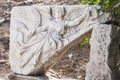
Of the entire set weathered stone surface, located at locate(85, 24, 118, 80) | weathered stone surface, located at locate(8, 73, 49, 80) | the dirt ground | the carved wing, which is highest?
the carved wing

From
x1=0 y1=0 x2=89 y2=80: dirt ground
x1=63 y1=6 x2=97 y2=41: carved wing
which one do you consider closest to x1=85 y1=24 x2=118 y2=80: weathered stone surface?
x1=63 y1=6 x2=97 y2=41: carved wing

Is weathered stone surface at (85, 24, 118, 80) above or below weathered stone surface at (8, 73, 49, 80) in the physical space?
above

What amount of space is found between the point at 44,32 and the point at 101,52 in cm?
82

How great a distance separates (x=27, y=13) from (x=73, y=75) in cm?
225

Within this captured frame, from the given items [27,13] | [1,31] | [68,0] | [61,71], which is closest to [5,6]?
[1,31]

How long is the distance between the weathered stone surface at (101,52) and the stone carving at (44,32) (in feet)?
0.53

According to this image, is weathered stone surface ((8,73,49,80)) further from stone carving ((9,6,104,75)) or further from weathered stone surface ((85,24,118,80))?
weathered stone surface ((85,24,118,80))

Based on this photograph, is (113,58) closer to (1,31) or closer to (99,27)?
→ (99,27)

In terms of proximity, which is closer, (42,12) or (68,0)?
(42,12)

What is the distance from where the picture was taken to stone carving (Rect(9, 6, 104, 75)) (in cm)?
369

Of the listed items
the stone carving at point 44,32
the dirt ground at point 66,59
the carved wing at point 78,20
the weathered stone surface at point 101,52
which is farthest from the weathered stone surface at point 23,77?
the dirt ground at point 66,59

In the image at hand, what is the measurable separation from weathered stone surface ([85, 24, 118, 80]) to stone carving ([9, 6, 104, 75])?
162 mm

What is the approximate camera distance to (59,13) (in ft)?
12.6

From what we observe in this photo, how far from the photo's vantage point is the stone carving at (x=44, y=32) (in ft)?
12.1
